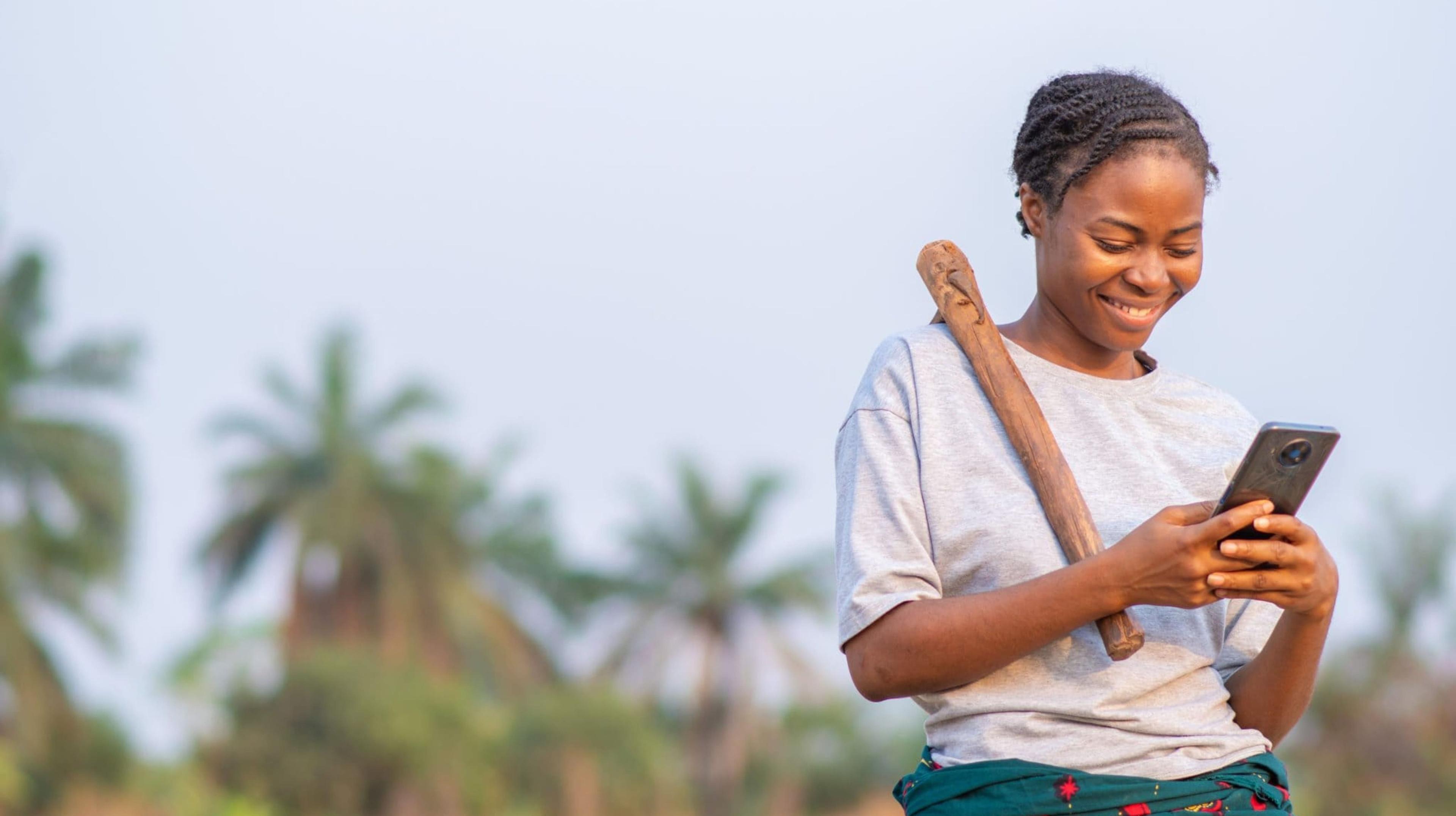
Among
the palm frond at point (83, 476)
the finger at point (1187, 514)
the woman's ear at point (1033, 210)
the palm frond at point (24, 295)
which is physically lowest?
the finger at point (1187, 514)

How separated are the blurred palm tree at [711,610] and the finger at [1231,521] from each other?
104 ft

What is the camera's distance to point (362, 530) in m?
32.3

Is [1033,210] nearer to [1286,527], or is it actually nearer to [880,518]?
[880,518]

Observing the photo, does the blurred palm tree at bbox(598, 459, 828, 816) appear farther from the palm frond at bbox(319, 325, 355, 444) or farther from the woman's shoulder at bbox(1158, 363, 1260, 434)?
the woman's shoulder at bbox(1158, 363, 1260, 434)

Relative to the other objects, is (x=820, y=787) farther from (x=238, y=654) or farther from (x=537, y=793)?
(x=238, y=654)

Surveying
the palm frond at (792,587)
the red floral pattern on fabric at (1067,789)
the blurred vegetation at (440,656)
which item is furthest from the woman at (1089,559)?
the palm frond at (792,587)

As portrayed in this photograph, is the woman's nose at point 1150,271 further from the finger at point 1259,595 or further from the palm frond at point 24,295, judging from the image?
the palm frond at point 24,295

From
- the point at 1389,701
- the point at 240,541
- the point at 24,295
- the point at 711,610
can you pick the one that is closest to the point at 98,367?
the point at 24,295

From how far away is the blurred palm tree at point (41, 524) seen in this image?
26.4 metres

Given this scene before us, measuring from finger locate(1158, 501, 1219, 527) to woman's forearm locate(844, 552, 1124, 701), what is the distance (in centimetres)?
10

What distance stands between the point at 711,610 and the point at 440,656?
5.80 metres

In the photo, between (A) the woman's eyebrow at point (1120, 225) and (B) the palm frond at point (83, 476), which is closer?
(A) the woman's eyebrow at point (1120, 225)

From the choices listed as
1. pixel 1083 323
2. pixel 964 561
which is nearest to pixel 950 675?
pixel 964 561

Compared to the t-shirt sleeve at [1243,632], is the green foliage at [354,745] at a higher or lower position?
higher
